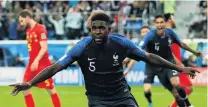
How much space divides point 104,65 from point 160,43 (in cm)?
536

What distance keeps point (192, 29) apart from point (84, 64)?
16.2 metres

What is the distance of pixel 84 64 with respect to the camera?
745 centimetres

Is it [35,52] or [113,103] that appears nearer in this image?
[113,103]

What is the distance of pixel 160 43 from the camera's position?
496 inches

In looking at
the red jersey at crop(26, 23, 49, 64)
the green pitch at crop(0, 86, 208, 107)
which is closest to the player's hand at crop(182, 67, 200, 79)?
the red jersey at crop(26, 23, 49, 64)

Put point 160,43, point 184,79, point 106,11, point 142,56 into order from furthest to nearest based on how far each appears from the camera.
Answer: point 106,11, point 184,79, point 160,43, point 142,56

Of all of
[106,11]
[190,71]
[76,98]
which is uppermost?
[190,71]

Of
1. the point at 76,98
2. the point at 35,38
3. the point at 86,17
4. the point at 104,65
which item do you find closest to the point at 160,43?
the point at 35,38

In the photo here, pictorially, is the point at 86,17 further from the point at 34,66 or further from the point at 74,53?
the point at 74,53

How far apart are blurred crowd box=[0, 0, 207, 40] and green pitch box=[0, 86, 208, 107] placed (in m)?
3.65

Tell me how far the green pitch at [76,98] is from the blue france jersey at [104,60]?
7.48 meters

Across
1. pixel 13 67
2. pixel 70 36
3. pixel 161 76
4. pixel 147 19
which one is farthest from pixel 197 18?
pixel 161 76

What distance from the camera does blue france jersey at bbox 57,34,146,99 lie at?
290 inches

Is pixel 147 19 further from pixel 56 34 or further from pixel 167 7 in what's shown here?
pixel 56 34
